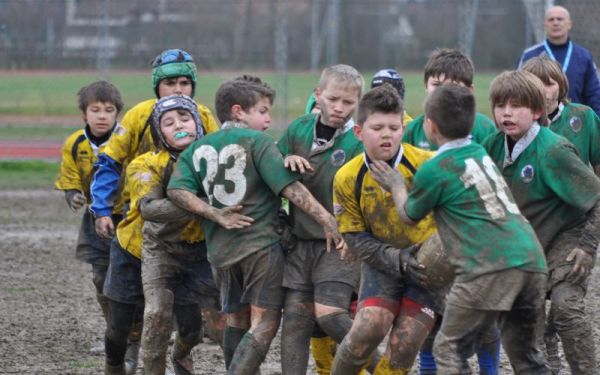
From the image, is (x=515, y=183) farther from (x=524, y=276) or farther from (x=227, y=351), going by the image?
(x=227, y=351)

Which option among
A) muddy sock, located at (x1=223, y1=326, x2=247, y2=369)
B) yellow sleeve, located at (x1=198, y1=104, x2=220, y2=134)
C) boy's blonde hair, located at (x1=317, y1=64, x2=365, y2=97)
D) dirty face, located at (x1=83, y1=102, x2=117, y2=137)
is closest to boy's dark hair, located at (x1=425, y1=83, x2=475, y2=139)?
boy's blonde hair, located at (x1=317, y1=64, x2=365, y2=97)

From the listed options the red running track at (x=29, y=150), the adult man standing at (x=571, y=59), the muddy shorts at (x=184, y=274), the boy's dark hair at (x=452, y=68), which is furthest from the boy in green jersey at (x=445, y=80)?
the red running track at (x=29, y=150)

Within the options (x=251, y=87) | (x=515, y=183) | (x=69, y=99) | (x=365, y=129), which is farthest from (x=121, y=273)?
(x=69, y=99)

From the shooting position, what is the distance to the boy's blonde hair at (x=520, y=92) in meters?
5.80

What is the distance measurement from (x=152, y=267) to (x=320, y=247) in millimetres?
1001

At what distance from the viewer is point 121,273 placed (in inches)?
267

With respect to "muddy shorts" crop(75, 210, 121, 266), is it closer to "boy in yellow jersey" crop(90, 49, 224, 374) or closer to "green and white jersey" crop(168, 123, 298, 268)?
"boy in yellow jersey" crop(90, 49, 224, 374)

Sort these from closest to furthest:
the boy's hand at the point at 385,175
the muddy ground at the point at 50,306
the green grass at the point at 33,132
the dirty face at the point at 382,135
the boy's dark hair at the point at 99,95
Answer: the boy's hand at the point at 385,175 < the dirty face at the point at 382,135 < the muddy ground at the point at 50,306 < the boy's dark hair at the point at 99,95 < the green grass at the point at 33,132

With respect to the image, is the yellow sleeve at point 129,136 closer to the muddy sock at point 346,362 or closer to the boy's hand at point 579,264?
the muddy sock at point 346,362

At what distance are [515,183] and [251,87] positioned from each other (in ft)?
4.99

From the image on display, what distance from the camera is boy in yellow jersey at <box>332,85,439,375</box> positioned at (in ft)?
18.5

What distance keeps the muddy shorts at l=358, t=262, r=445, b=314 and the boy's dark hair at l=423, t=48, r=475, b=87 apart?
4.94 feet

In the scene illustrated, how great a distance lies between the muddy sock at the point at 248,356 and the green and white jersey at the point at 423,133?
59.0 inches

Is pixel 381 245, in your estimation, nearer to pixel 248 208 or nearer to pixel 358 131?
pixel 358 131
